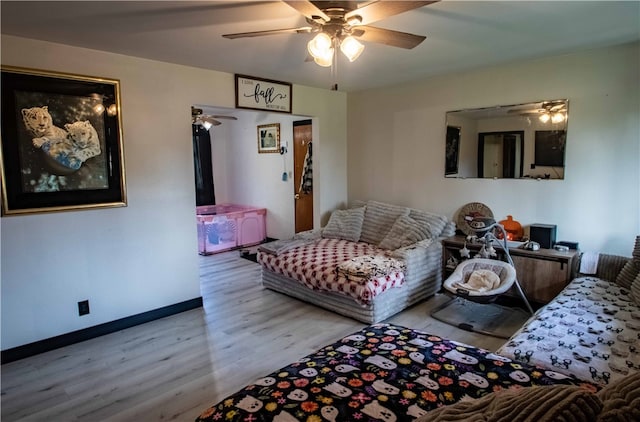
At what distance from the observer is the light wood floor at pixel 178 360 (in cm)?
236

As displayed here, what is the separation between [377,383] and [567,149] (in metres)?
3.07

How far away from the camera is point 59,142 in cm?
300

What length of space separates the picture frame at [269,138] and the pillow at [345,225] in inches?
81.8

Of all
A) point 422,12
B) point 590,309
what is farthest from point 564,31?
point 590,309

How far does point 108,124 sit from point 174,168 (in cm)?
67

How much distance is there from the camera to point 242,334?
328cm

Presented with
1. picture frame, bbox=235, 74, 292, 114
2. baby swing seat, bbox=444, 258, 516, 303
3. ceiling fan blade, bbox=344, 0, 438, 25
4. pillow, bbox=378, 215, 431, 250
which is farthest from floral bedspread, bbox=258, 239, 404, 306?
ceiling fan blade, bbox=344, 0, 438, 25

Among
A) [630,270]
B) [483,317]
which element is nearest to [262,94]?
[483,317]

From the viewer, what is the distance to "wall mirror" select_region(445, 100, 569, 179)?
140 inches

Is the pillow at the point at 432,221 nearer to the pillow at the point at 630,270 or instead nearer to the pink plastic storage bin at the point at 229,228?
the pillow at the point at 630,270

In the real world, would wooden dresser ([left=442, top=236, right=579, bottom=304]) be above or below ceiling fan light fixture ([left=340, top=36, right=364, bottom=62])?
below

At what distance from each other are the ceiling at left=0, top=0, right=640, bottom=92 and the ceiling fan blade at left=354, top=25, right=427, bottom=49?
23 cm

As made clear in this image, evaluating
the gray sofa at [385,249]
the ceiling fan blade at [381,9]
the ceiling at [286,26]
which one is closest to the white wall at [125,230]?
the ceiling at [286,26]

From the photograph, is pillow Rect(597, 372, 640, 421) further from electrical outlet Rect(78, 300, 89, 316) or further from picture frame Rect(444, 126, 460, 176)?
electrical outlet Rect(78, 300, 89, 316)
